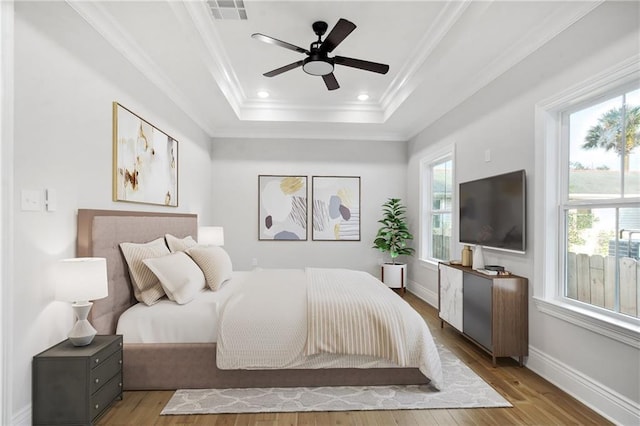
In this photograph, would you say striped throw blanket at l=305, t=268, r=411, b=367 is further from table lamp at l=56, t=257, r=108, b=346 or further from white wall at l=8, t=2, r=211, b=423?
white wall at l=8, t=2, r=211, b=423

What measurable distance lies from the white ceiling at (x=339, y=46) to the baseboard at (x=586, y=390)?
96.2 inches

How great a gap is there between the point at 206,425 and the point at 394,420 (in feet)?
3.69

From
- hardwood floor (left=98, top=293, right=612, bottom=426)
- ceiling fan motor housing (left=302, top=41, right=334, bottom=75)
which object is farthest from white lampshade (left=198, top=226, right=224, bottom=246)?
ceiling fan motor housing (left=302, top=41, right=334, bottom=75)

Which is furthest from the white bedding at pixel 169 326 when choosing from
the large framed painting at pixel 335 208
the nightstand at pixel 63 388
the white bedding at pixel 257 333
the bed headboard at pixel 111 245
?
the large framed painting at pixel 335 208

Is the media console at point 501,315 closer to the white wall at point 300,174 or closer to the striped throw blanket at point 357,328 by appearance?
the striped throw blanket at point 357,328

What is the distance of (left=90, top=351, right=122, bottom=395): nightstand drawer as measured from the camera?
1.95 metres

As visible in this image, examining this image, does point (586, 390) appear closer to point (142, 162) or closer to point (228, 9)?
point (228, 9)

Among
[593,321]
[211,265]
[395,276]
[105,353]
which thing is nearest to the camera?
[105,353]

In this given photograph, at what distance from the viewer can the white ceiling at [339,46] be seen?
2557mm

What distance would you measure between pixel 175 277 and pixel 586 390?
9.74ft

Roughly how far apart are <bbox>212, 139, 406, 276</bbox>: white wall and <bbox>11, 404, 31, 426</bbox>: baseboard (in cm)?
393

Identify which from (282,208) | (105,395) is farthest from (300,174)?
(105,395)

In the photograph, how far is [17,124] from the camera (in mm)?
1840

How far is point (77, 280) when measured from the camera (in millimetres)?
1959
